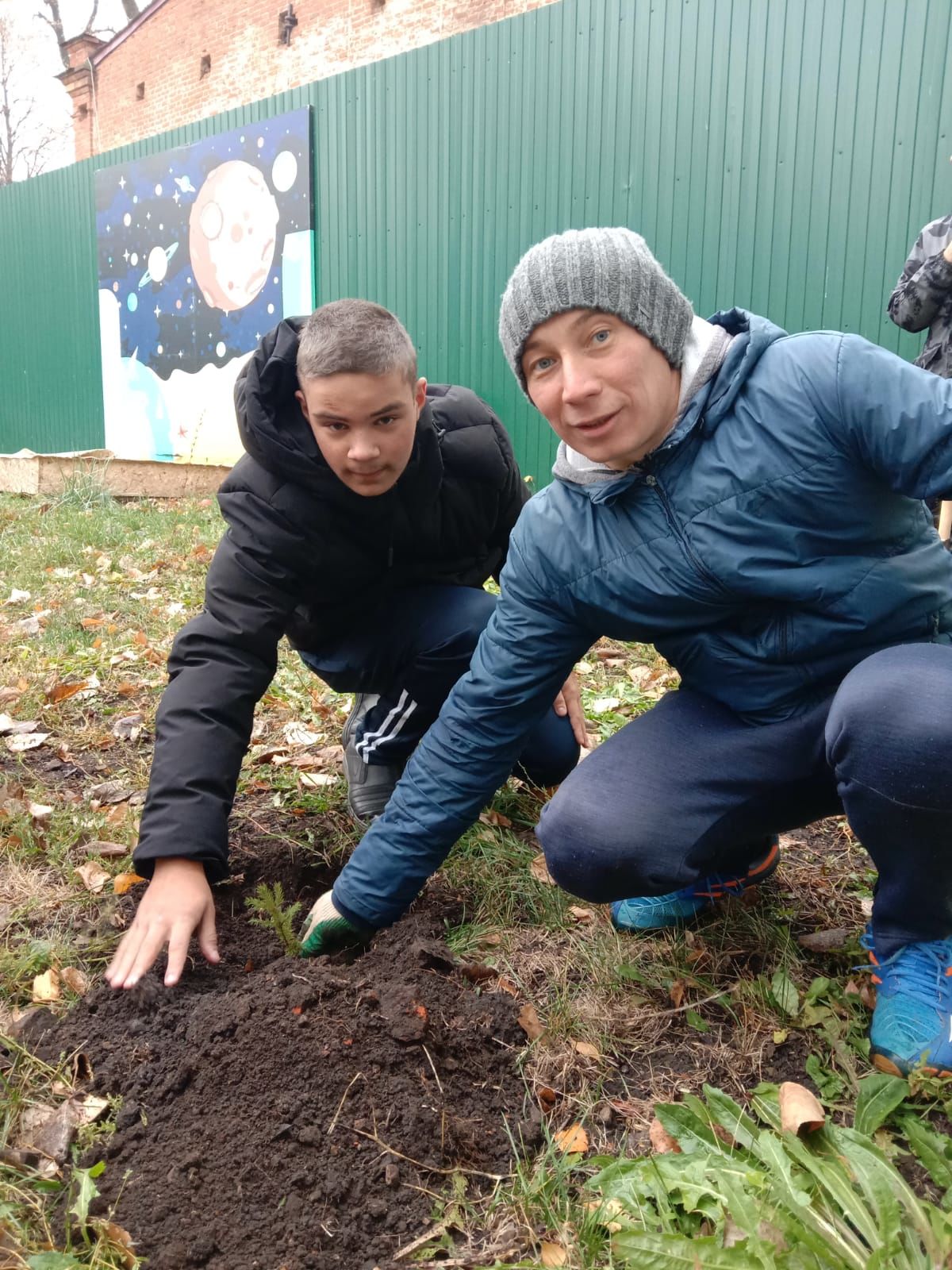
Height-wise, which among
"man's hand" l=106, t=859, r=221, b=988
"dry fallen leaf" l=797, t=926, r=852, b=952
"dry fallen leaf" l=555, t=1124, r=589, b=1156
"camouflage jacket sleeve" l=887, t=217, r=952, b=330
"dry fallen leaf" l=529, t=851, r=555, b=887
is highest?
"camouflage jacket sleeve" l=887, t=217, r=952, b=330

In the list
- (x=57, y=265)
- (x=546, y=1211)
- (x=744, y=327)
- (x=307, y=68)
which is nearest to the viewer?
(x=546, y=1211)

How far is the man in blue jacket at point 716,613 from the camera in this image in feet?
5.32

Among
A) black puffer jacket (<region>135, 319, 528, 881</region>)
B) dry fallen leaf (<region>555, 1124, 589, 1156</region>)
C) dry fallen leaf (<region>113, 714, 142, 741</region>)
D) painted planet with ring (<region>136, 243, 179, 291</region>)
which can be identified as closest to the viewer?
dry fallen leaf (<region>555, 1124, 589, 1156</region>)

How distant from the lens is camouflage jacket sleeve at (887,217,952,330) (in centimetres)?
371

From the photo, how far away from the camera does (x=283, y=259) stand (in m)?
9.73

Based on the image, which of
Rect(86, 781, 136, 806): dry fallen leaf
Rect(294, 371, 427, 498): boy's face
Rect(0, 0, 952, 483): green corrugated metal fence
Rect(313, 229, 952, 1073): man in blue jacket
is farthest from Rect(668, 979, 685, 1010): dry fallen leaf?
Rect(0, 0, 952, 483): green corrugated metal fence

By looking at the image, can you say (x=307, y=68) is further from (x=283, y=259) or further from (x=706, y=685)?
(x=706, y=685)

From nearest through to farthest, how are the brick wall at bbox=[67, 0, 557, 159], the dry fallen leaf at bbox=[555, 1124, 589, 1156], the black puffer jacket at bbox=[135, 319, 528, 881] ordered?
the dry fallen leaf at bbox=[555, 1124, 589, 1156] < the black puffer jacket at bbox=[135, 319, 528, 881] < the brick wall at bbox=[67, 0, 557, 159]

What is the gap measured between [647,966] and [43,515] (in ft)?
20.8

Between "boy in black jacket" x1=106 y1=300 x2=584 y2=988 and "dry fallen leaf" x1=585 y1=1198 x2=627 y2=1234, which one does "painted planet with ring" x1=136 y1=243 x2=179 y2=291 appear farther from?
"dry fallen leaf" x1=585 y1=1198 x2=627 y2=1234

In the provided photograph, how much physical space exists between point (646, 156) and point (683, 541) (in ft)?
19.6

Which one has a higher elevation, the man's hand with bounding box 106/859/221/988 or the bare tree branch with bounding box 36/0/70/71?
the bare tree branch with bounding box 36/0/70/71

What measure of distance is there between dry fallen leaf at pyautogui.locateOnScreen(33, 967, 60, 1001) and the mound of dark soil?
160 millimetres

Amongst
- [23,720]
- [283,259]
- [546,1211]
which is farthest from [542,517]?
[283,259]
